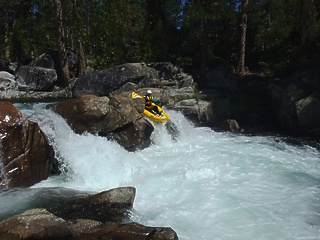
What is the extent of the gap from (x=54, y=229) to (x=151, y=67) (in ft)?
42.8

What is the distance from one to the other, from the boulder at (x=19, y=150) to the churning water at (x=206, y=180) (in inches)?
16.2

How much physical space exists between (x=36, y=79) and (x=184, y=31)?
9426 mm

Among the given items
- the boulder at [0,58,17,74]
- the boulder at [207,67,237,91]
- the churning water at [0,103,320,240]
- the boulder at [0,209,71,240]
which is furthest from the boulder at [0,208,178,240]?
the boulder at [0,58,17,74]

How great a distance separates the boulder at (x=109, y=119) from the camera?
855 centimetres

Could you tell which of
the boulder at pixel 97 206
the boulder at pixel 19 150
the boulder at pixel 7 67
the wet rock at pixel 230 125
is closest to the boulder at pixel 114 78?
the wet rock at pixel 230 125

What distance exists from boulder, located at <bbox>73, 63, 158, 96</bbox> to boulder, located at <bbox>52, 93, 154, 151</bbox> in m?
4.87

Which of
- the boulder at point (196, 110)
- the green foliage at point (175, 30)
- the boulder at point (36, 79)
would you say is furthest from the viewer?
the boulder at point (36, 79)

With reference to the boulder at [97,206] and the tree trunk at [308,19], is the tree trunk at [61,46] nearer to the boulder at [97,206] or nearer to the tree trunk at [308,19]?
the tree trunk at [308,19]

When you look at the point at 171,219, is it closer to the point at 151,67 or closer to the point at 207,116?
the point at 207,116

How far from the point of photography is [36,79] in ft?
58.3

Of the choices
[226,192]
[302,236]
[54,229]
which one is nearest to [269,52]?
[226,192]

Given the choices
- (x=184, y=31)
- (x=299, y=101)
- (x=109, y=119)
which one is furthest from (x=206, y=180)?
(x=184, y=31)

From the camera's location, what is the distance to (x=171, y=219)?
561 cm

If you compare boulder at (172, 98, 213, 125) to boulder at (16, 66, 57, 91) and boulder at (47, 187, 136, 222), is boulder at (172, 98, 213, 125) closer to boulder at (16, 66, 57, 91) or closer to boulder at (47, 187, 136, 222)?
boulder at (47, 187, 136, 222)
